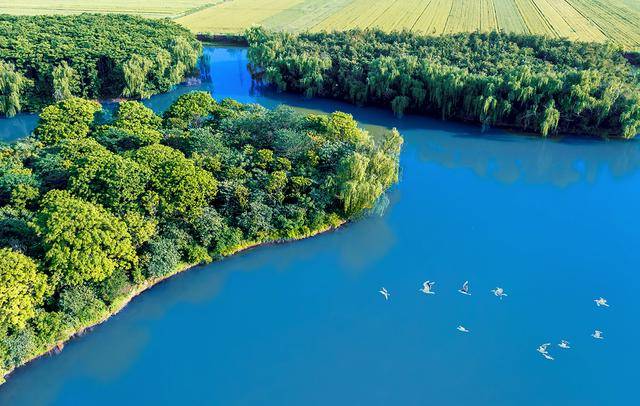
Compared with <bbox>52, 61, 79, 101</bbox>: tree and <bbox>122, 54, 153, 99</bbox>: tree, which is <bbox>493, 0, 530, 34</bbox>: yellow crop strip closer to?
<bbox>122, 54, 153, 99</bbox>: tree

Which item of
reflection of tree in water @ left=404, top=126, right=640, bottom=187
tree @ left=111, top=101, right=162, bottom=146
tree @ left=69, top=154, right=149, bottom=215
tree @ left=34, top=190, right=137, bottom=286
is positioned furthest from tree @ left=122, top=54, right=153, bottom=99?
tree @ left=34, top=190, right=137, bottom=286

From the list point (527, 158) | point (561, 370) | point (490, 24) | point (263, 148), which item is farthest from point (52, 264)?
point (490, 24)

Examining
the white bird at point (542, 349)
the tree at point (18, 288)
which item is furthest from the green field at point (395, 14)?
the tree at point (18, 288)

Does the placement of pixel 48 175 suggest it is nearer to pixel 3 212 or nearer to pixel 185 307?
pixel 3 212

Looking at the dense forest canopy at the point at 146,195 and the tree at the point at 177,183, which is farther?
the tree at the point at 177,183

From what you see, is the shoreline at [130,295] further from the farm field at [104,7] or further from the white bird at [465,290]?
the farm field at [104,7]

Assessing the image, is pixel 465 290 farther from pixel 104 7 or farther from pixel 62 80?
pixel 104 7
